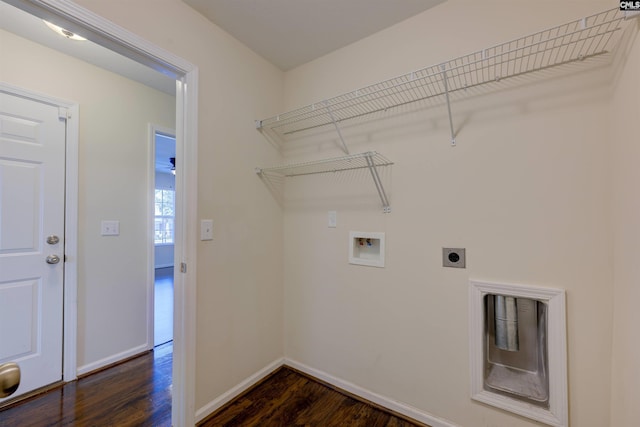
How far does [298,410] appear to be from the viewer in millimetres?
1686

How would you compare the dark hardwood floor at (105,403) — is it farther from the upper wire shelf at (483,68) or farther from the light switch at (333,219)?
the upper wire shelf at (483,68)

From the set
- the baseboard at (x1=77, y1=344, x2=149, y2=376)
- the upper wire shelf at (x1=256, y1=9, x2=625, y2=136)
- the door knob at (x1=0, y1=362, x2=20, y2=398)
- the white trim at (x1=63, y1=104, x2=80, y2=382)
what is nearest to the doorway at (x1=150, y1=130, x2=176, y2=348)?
the baseboard at (x1=77, y1=344, x2=149, y2=376)

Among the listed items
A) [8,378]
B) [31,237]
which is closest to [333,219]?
[8,378]

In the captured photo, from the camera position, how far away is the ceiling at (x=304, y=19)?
5.08 feet

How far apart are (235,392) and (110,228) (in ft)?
5.48

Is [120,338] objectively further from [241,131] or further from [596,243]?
[596,243]

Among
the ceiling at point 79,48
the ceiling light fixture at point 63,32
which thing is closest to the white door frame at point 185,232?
the ceiling light fixture at point 63,32

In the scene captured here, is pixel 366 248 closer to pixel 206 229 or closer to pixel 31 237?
pixel 206 229

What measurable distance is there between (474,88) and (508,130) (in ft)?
0.97

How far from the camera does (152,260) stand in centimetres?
251

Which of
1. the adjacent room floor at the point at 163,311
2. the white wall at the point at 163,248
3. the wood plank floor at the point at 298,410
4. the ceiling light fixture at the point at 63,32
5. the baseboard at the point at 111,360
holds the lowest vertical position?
the adjacent room floor at the point at 163,311

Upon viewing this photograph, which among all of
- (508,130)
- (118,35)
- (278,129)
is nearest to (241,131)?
(278,129)

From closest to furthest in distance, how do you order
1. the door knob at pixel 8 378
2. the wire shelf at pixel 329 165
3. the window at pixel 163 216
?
the door knob at pixel 8 378
the wire shelf at pixel 329 165
the window at pixel 163 216

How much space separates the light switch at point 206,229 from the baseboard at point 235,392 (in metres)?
1.02
